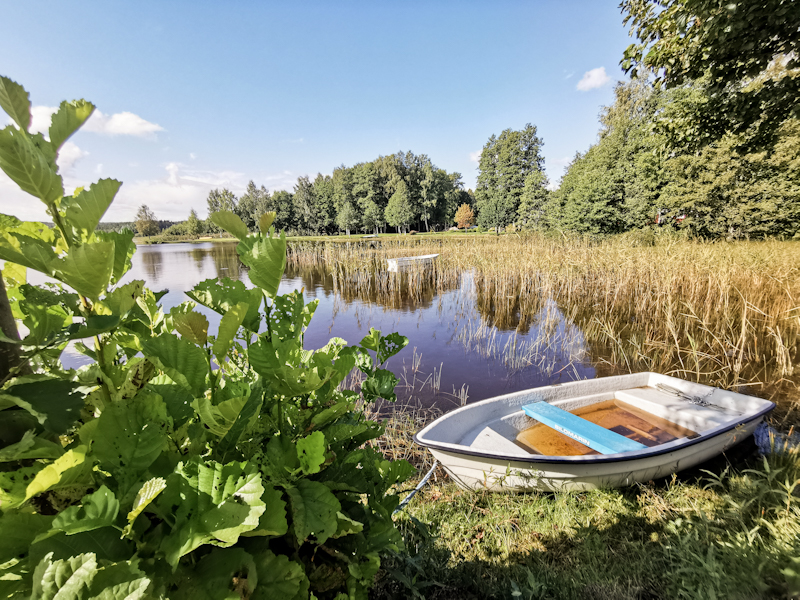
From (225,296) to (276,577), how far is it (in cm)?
46

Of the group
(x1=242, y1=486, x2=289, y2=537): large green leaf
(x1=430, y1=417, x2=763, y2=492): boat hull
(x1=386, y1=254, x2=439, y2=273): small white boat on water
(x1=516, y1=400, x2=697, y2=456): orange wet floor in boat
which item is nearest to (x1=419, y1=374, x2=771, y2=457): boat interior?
(x1=516, y1=400, x2=697, y2=456): orange wet floor in boat

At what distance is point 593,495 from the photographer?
3.23 m

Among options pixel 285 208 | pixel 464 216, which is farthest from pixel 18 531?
pixel 285 208

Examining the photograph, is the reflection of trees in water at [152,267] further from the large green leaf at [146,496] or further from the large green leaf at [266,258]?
the large green leaf at [146,496]

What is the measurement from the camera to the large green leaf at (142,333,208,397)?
1.80 feet

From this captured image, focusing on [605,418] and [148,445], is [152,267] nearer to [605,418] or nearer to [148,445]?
[605,418]

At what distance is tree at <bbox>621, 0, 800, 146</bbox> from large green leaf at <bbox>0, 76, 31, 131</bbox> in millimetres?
6152

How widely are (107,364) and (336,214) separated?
58.9m

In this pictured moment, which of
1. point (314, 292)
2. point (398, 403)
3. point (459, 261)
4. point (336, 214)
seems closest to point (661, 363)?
point (398, 403)

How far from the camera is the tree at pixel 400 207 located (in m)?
45.9

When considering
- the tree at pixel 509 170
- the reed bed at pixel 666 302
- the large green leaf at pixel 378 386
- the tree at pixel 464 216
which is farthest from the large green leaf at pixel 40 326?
the tree at pixel 464 216

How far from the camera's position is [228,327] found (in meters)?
0.55

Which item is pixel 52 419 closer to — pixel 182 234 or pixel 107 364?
pixel 107 364

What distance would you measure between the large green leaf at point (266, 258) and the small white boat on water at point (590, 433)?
2.92 m
